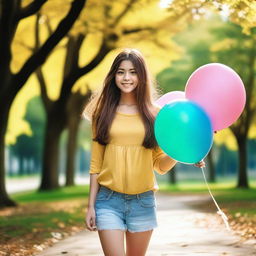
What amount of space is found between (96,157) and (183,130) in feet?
2.30

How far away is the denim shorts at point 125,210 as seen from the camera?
4332 mm

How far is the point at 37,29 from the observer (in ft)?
68.9

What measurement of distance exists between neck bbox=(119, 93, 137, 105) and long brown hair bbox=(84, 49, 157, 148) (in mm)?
32

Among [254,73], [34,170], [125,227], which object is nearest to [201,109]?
[125,227]

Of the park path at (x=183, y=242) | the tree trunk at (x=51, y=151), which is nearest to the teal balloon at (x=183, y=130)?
the park path at (x=183, y=242)

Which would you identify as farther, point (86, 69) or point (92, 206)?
point (86, 69)

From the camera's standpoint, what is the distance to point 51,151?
24.2 meters

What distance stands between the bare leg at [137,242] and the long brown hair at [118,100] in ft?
2.19

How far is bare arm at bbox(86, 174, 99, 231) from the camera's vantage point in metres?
4.37

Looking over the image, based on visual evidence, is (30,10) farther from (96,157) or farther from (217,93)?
(96,157)

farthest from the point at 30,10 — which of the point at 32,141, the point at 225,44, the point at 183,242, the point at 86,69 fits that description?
the point at 32,141

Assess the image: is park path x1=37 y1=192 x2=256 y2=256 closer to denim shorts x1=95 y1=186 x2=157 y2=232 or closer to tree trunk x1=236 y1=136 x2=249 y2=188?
denim shorts x1=95 y1=186 x2=157 y2=232

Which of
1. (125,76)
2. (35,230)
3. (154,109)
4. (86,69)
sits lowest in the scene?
(35,230)

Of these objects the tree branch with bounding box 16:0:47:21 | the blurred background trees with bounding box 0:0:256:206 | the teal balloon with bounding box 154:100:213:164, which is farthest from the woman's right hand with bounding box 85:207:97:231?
the tree branch with bounding box 16:0:47:21
